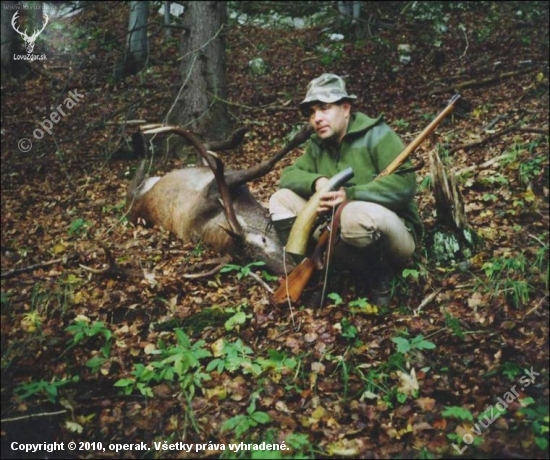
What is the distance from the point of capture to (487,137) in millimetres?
6543

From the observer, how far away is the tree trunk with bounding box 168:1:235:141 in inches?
303

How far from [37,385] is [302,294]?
207cm

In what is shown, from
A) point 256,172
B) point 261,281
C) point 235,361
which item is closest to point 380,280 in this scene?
point 261,281

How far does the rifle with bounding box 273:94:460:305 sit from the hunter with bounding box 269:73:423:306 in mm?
73

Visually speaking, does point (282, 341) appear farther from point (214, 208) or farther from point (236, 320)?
point (214, 208)

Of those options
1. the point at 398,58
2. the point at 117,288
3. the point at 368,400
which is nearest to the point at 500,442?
the point at 368,400

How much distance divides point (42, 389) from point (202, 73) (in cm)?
574

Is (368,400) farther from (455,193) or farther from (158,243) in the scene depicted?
(158,243)

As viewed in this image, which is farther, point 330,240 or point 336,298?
point 336,298

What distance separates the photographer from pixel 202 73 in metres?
7.73

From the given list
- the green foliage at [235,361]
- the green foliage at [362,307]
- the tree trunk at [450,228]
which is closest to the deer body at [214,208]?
the green foliage at [362,307]

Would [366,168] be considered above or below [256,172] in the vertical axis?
above

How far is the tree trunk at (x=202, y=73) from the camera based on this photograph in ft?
25.2

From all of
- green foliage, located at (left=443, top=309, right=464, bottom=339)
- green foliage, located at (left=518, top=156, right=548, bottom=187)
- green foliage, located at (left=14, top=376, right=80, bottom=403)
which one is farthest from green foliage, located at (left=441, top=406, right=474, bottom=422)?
green foliage, located at (left=518, top=156, right=548, bottom=187)
